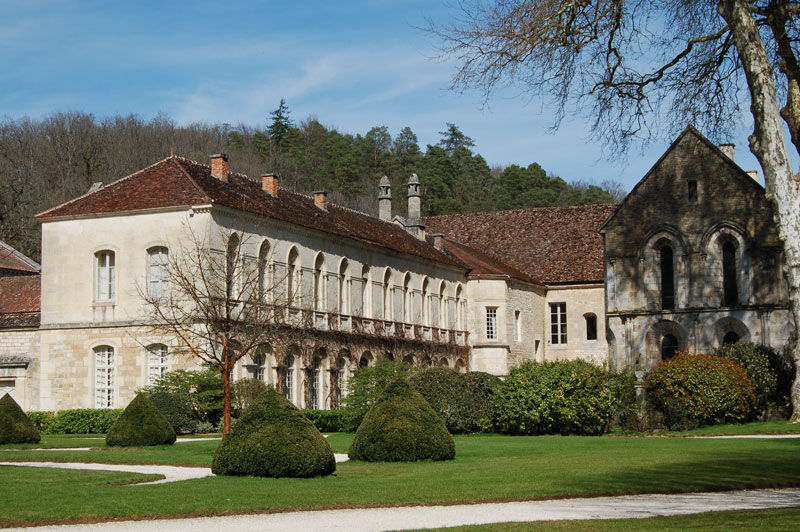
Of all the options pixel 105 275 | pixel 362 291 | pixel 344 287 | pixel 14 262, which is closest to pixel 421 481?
pixel 105 275

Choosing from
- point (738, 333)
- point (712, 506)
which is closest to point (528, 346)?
point (738, 333)

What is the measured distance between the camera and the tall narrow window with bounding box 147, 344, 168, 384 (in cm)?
3584

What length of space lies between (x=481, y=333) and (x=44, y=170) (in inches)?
1321

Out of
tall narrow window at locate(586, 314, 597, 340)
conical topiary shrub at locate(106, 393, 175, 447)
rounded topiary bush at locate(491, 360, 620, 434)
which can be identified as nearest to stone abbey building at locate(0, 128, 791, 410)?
tall narrow window at locate(586, 314, 597, 340)

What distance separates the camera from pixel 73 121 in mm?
75562

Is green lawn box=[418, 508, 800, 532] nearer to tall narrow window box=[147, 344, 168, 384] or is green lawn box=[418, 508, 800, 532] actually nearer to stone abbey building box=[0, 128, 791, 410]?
stone abbey building box=[0, 128, 791, 410]

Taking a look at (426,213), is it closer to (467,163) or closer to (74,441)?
(467,163)

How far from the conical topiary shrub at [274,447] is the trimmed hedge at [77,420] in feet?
59.5

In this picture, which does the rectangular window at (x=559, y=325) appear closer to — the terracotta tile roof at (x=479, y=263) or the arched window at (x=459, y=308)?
the terracotta tile roof at (x=479, y=263)

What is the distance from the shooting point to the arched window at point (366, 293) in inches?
1775

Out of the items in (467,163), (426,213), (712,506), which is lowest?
(712,506)

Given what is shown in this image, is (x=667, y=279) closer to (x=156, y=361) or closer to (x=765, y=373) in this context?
Answer: (x=765, y=373)

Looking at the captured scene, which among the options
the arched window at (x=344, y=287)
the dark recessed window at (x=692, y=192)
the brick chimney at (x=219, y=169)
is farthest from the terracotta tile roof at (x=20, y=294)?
the dark recessed window at (x=692, y=192)

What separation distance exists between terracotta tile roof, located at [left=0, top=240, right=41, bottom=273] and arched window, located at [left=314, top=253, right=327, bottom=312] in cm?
1437
